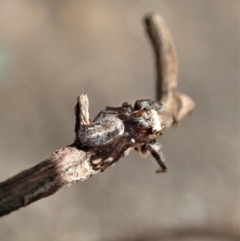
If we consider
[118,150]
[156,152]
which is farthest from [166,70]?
[118,150]

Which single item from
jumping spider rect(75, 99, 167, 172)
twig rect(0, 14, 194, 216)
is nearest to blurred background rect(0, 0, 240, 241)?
jumping spider rect(75, 99, 167, 172)

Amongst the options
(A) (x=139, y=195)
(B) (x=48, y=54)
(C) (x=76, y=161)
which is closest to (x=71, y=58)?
(B) (x=48, y=54)

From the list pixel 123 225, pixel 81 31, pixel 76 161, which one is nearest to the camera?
pixel 76 161

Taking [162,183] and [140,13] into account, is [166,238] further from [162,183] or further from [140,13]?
[140,13]

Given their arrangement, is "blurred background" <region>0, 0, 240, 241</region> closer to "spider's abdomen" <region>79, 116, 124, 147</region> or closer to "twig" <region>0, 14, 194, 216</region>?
"spider's abdomen" <region>79, 116, 124, 147</region>

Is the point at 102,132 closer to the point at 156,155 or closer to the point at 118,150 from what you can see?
the point at 118,150

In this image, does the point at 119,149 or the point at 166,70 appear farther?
the point at 166,70

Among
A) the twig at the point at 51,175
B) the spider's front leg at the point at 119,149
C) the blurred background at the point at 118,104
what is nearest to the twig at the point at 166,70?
the twig at the point at 51,175

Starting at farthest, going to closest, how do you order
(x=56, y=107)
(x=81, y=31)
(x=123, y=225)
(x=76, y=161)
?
(x=81, y=31)
(x=56, y=107)
(x=123, y=225)
(x=76, y=161)
